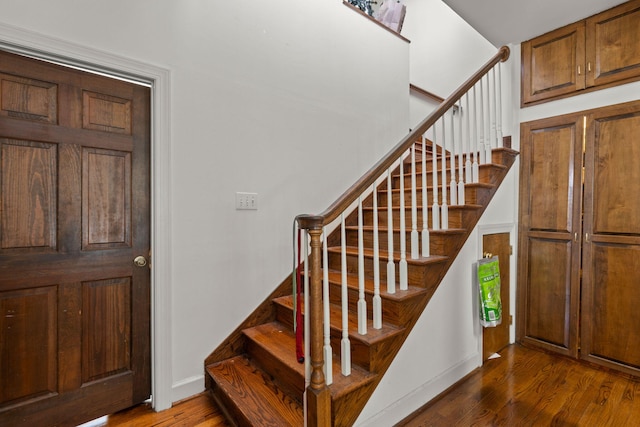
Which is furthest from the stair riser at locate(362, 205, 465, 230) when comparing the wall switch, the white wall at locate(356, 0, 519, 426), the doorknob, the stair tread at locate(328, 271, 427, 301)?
the doorknob

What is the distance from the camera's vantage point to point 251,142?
2.16 metres

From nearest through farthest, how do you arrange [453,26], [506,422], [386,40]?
1. [506,422]
2. [386,40]
3. [453,26]

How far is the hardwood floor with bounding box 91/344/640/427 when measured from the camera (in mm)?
1758

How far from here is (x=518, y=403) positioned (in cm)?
195

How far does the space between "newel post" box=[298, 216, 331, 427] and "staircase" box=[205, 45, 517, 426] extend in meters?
0.03

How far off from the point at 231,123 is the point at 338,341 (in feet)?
5.02

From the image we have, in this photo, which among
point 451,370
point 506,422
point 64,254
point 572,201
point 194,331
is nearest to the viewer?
point 64,254

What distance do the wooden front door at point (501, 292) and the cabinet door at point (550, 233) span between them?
0.15 metres

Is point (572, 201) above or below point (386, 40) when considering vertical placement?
below

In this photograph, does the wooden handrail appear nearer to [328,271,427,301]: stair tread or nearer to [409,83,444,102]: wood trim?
[328,271,427,301]: stair tread

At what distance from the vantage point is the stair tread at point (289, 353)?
1.50 metres

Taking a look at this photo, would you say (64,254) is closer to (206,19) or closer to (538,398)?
(206,19)

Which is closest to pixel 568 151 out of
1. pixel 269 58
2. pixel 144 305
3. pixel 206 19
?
pixel 269 58

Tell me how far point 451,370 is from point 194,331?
5.69 ft
